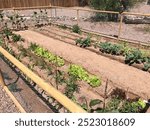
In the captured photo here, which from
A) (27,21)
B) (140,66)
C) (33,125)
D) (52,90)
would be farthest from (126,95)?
(27,21)

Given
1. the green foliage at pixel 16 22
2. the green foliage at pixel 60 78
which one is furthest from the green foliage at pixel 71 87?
the green foliage at pixel 16 22

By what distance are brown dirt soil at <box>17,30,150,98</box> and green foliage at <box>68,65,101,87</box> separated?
0.48m

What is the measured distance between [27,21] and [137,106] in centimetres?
1342

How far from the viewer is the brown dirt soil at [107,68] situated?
22.3 ft

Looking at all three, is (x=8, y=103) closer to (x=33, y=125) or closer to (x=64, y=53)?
(x=33, y=125)

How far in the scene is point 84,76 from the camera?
285 inches

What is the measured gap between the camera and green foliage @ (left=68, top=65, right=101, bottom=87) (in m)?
6.82

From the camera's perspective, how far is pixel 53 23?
16734mm

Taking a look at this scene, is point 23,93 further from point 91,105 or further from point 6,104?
point 91,105

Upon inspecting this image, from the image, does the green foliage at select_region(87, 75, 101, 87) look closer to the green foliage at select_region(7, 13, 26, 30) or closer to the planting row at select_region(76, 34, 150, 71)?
the planting row at select_region(76, 34, 150, 71)

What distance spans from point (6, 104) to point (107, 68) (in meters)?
4.04

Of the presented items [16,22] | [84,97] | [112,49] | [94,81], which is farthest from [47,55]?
[16,22]

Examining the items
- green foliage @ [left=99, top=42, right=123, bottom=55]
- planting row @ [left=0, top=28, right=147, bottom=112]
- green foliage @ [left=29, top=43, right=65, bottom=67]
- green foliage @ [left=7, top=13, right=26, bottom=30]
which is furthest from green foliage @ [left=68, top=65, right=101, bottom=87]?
green foliage @ [left=7, top=13, right=26, bottom=30]

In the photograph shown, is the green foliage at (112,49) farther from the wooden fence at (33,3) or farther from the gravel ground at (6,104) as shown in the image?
the wooden fence at (33,3)
